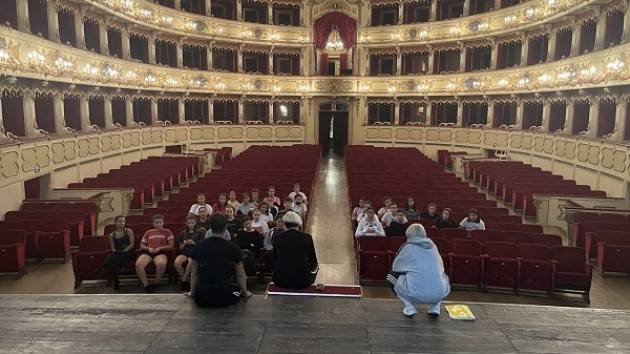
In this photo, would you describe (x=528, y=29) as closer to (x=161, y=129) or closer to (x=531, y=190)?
(x=531, y=190)

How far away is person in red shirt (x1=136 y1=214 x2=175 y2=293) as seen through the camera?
7.45 m

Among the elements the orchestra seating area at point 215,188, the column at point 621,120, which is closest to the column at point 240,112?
the orchestra seating area at point 215,188

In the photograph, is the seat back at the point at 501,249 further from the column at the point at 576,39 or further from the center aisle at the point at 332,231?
the column at the point at 576,39

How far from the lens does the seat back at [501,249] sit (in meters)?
7.86

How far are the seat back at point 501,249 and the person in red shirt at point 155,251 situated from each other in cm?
535

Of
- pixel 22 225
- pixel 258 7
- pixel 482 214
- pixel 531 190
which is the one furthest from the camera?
pixel 258 7

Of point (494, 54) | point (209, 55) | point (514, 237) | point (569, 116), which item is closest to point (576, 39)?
point (569, 116)

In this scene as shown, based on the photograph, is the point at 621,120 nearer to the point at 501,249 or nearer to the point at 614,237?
the point at 614,237

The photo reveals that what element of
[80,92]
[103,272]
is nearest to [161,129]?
[80,92]

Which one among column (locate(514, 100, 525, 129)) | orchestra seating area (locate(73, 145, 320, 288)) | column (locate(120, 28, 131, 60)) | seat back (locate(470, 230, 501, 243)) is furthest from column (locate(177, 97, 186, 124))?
seat back (locate(470, 230, 501, 243))

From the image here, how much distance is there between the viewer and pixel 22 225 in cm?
916

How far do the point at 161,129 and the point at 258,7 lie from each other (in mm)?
10953

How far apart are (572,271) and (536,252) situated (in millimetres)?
614

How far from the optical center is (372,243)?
830 centimetres
